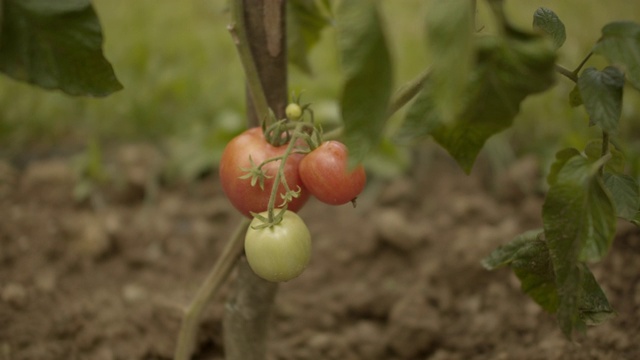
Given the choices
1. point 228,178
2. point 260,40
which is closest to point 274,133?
point 228,178

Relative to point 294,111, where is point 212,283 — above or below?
below

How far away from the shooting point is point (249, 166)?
91 cm

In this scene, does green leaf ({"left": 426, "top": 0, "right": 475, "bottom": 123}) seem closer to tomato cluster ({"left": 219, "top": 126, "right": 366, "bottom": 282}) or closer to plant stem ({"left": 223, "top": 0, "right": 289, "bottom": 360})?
tomato cluster ({"left": 219, "top": 126, "right": 366, "bottom": 282})

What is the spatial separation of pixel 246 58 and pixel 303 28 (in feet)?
1.02

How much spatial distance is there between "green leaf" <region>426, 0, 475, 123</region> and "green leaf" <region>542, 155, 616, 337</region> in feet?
0.81

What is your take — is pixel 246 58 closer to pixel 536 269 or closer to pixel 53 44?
pixel 53 44

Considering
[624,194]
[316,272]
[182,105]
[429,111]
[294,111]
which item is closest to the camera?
[429,111]

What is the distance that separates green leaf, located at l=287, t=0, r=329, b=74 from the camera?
1.20 metres

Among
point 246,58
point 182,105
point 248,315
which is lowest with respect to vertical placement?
point 182,105

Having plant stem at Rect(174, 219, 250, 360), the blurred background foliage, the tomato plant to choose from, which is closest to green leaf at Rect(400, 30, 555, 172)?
the tomato plant

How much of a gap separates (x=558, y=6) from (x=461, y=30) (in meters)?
2.64

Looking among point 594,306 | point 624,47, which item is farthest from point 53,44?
point 594,306

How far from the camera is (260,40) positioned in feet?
3.42

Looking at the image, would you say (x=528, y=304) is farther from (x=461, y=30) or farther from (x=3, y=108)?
(x=3, y=108)
